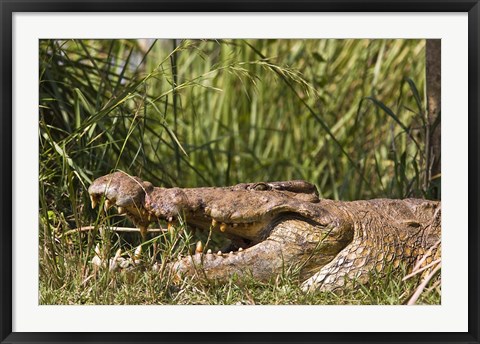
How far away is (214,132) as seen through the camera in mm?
9297

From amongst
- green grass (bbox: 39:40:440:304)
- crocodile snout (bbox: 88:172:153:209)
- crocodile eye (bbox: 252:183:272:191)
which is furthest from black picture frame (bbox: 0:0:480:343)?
crocodile eye (bbox: 252:183:272:191)

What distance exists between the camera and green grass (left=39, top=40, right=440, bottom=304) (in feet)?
16.2

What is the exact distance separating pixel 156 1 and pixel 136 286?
1409 millimetres

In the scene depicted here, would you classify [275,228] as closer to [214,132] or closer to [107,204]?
[107,204]

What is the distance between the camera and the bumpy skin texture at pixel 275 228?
4883 millimetres

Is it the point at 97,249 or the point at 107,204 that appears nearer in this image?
the point at 107,204

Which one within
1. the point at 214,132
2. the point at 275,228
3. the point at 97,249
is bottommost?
the point at 97,249

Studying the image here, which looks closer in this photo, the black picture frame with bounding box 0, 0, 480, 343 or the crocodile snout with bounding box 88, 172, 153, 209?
the black picture frame with bounding box 0, 0, 480, 343

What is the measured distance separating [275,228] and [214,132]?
4.32m

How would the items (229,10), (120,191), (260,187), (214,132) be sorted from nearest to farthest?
1. (229,10)
2. (120,191)
3. (260,187)
4. (214,132)

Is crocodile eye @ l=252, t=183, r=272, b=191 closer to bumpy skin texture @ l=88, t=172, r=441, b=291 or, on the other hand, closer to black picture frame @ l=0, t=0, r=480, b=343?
bumpy skin texture @ l=88, t=172, r=441, b=291

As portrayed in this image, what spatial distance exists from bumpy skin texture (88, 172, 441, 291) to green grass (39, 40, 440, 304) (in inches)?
4.4

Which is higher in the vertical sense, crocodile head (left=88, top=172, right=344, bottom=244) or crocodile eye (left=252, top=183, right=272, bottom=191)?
crocodile eye (left=252, top=183, right=272, bottom=191)

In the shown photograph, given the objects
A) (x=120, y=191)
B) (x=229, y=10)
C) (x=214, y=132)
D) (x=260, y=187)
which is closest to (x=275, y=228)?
(x=260, y=187)
